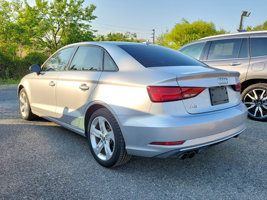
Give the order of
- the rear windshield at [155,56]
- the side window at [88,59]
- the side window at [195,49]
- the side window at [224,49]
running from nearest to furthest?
the rear windshield at [155,56] < the side window at [88,59] < the side window at [224,49] < the side window at [195,49]

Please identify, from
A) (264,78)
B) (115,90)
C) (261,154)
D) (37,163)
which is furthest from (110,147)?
(264,78)

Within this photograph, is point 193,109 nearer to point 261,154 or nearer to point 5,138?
point 261,154

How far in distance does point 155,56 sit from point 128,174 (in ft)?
4.97

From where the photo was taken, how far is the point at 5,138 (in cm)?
402

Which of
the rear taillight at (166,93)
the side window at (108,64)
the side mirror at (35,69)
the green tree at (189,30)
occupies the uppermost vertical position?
the green tree at (189,30)

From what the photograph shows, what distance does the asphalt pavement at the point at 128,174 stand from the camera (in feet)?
7.68

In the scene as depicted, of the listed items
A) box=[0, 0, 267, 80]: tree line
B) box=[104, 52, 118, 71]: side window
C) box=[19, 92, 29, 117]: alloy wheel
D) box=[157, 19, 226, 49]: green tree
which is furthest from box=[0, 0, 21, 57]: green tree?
box=[157, 19, 226, 49]: green tree

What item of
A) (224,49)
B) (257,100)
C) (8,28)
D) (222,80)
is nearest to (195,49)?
(224,49)

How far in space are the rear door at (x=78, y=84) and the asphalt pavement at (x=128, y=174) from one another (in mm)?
530

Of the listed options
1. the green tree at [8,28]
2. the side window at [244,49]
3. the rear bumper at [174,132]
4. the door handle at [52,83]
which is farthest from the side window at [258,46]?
the green tree at [8,28]

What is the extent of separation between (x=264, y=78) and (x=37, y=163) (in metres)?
4.51

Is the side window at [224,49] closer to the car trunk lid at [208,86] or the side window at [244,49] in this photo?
the side window at [244,49]

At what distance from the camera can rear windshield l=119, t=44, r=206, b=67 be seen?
113 inches

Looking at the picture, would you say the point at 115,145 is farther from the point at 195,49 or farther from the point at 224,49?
the point at 195,49
